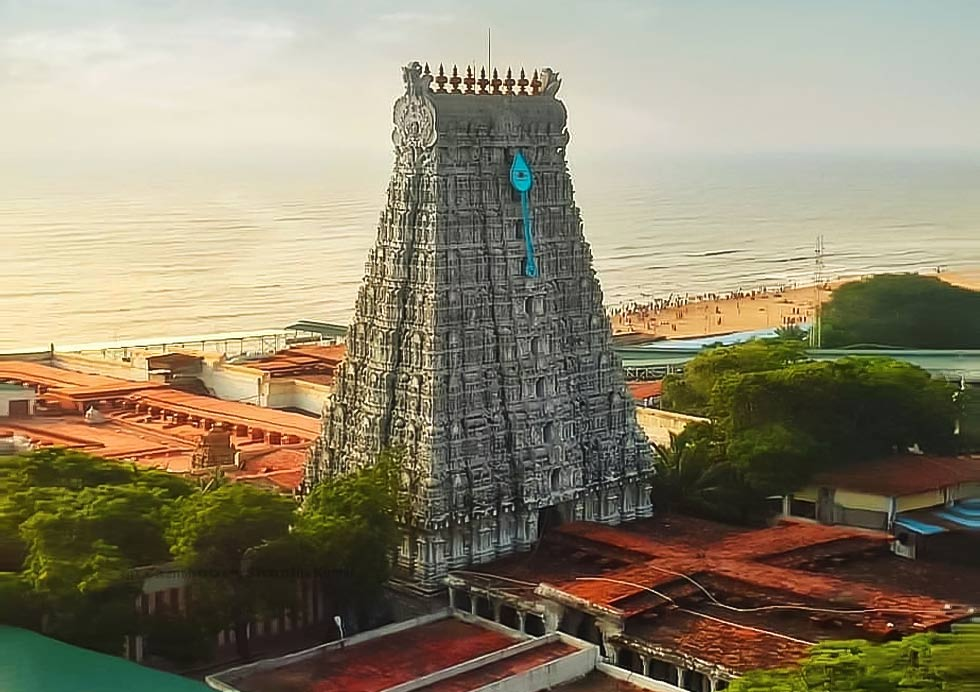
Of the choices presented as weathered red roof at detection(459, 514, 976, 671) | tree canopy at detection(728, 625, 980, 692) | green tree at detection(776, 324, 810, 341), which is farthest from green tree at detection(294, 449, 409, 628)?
green tree at detection(776, 324, 810, 341)

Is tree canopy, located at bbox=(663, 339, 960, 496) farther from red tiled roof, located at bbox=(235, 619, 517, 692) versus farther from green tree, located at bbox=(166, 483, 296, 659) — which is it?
green tree, located at bbox=(166, 483, 296, 659)

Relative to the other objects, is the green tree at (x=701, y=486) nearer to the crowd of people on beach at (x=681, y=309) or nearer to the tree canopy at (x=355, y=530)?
the tree canopy at (x=355, y=530)

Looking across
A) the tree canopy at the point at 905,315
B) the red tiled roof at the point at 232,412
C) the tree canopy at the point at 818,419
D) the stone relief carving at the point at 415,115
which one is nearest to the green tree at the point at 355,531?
the stone relief carving at the point at 415,115

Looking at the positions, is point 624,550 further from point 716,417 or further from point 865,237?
point 865,237

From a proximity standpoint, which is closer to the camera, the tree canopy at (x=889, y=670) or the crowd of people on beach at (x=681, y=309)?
the tree canopy at (x=889, y=670)

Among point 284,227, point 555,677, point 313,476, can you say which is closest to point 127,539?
point 313,476
